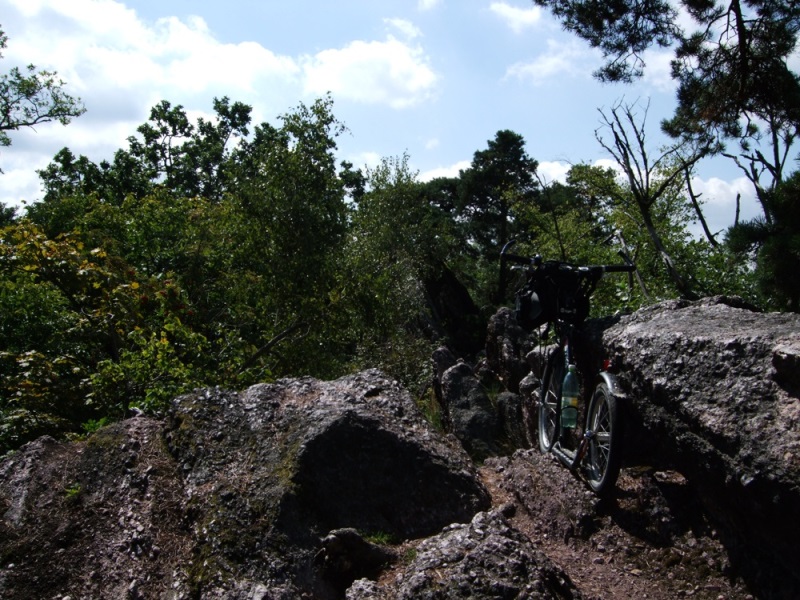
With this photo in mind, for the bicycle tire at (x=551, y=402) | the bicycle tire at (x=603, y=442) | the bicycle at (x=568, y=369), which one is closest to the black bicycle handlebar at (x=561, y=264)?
the bicycle at (x=568, y=369)

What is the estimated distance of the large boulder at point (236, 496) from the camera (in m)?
4.04

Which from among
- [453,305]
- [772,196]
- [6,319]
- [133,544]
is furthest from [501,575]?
[453,305]

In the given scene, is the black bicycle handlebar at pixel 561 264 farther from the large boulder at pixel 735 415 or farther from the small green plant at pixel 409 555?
the small green plant at pixel 409 555

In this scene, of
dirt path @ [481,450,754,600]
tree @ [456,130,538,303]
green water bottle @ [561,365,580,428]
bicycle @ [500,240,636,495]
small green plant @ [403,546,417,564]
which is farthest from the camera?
tree @ [456,130,538,303]

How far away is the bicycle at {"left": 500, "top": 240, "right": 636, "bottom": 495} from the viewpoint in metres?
4.73

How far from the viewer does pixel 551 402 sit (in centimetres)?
574

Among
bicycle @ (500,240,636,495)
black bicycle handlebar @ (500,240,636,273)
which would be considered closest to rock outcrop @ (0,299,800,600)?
bicycle @ (500,240,636,495)

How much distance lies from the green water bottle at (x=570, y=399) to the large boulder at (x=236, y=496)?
2.39 feet

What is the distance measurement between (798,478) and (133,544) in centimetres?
363

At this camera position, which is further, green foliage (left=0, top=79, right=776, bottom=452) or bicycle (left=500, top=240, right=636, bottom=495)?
green foliage (left=0, top=79, right=776, bottom=452)

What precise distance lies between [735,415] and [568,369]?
1612mm

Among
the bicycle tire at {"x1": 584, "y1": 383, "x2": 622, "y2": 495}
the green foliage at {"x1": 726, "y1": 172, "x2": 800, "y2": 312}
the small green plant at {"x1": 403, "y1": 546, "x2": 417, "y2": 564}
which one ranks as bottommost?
the small green plant at {"x1": 403, "y1": 546, "x2": 417, "y2": 564}

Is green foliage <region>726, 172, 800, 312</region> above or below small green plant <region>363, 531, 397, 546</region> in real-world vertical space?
above

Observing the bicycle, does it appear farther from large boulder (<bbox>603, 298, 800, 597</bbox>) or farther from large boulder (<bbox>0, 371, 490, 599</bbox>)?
large boulder (<bbox>0, 371, 490, 599</bbox>)
